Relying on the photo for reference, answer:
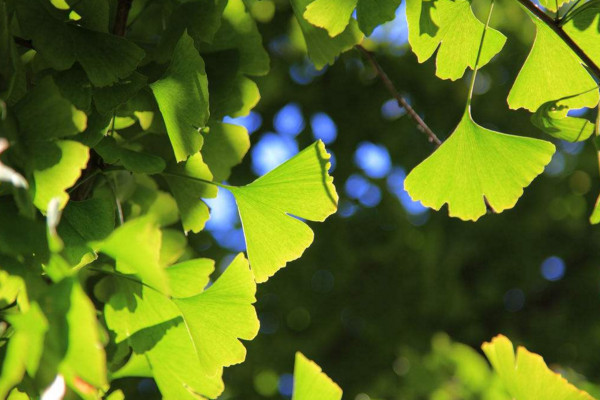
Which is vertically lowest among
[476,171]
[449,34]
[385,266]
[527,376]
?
[385,266]

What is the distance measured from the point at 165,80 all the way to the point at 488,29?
0.27 m

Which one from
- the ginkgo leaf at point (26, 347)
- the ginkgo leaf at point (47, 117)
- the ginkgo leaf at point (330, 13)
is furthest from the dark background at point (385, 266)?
the ginkgo leaf at point (26, 347)

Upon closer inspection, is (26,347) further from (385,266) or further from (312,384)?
(385,266)

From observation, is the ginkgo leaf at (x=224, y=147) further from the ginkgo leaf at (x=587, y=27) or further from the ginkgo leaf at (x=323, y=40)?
the ginkgo leaf at (x=587, y=27)

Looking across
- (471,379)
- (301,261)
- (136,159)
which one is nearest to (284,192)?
(136,159)

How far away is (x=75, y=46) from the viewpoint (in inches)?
17.2

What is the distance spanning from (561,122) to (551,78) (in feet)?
0.16

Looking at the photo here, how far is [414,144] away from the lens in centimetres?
209

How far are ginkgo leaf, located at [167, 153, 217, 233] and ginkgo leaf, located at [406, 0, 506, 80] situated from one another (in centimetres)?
21

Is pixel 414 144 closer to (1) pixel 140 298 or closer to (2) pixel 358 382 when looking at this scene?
(2) pixel 358 382

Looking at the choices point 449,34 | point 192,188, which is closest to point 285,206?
point 192,188

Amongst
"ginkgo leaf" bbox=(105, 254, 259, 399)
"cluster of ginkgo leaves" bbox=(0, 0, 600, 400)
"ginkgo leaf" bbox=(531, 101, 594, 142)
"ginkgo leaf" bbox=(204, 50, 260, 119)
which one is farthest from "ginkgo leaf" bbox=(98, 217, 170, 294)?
"ginkgo leaf" bbox=(531, 101, 594, 142)

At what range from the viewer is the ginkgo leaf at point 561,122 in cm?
51

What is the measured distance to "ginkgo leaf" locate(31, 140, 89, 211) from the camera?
0.37 m
